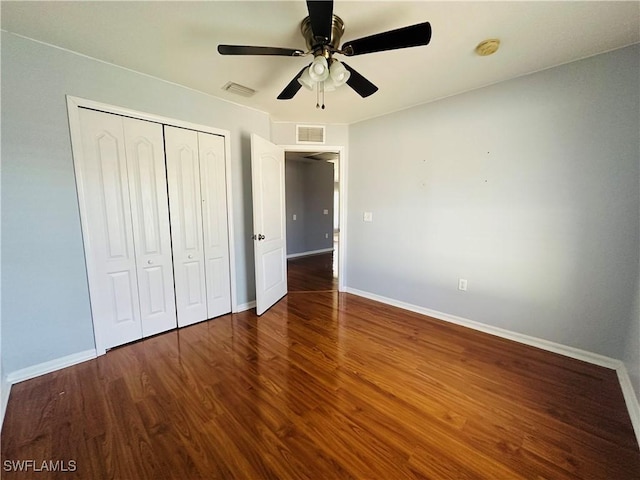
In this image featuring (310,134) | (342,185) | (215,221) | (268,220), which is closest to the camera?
(215,221)

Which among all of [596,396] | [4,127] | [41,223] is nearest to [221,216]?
[41,223]

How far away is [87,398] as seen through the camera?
5.55 ft

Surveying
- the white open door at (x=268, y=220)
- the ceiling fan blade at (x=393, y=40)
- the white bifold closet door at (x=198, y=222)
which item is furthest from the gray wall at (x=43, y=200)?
the ceiling fan blade at (x=393, y=40)

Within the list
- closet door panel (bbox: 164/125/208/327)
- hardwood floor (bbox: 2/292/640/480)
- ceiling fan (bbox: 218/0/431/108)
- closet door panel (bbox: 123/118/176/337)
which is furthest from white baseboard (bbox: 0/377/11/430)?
ceiling fan (bbox: 218/0/431/108)

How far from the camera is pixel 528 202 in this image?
2240mm

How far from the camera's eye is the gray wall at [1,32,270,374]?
1720mm

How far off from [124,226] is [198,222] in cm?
63

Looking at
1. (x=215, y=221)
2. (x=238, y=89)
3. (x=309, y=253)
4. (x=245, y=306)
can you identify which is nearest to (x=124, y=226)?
(x=215, y=221)

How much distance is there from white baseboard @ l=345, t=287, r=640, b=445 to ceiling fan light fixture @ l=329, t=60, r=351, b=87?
256 cm

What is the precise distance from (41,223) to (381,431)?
2.73 meters

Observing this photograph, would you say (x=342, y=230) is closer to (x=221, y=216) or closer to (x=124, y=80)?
(x=221, y=216)

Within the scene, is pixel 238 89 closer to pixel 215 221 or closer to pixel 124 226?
pixel 215 221

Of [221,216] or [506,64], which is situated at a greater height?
[506,64]

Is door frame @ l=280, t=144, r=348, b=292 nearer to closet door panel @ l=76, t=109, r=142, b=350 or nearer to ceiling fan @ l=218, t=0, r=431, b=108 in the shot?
ceiling fan @ l=218, t=0, r=431, b=108
